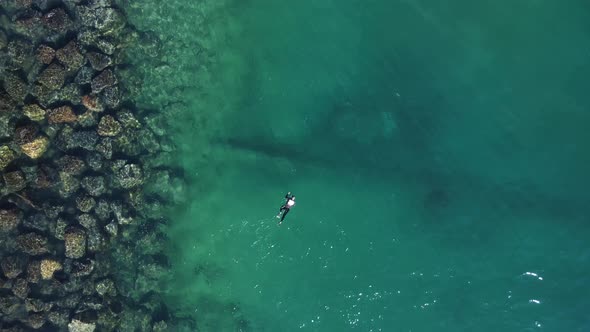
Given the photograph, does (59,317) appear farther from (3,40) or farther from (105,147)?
(3,40)

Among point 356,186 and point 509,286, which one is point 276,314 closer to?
point 356,186

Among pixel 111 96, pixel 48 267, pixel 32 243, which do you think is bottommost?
pixel 48 267

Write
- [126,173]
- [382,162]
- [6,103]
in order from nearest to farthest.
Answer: [6,103] < [126,173] < [382,162]

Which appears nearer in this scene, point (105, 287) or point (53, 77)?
point (53, 77)

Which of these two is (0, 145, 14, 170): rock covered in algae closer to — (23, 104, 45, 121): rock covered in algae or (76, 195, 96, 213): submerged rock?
(23, 104, 45, 121): rock covered in algae

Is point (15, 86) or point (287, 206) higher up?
point (15, 86)

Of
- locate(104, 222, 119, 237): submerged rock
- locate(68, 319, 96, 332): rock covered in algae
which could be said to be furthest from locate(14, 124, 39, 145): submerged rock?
locate(68, 319, 96, 332): rock covered in algae

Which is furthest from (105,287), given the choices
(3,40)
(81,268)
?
(3,40)
